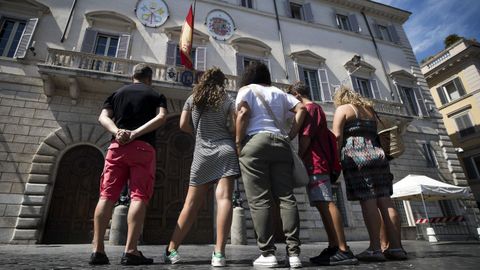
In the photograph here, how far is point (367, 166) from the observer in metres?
2.69

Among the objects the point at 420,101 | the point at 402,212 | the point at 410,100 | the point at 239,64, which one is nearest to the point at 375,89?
the point at 410,100

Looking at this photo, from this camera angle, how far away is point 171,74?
927 centimetres

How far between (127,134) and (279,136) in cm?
142

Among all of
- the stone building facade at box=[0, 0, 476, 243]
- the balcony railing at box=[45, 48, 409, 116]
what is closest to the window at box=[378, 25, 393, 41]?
the stone building facade at box=[0, 0, 476, 243]

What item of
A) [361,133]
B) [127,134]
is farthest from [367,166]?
[127,134]

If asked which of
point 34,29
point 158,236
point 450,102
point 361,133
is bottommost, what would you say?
point 158,236

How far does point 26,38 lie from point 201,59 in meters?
6.05

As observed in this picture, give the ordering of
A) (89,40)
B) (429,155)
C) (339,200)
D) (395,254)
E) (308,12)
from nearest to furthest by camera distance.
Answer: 1. (395,254)
2. (89,40)
3. (339,200)
4. (429,155)
5. (308,12)

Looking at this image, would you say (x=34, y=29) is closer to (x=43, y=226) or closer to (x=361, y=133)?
(x=43, y=226)

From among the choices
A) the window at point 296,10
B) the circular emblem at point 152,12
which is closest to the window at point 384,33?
the window at point 296,10

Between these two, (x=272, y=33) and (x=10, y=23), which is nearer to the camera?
(x=10, y=23)

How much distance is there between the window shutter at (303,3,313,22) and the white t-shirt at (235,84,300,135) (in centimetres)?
1353

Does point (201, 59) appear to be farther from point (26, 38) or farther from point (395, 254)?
point (395, 254)

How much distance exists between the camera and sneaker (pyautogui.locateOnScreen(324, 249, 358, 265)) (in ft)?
7.02
